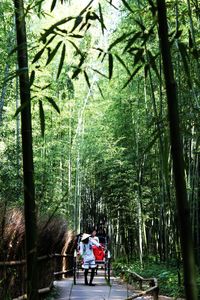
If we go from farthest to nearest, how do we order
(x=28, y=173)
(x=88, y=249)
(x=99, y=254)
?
(x=99, y=254) < (x=88, y=249) < (x=28, y=173)

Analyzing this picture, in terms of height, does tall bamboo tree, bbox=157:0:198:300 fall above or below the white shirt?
above

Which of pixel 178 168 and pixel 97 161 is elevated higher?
pixel 97 161

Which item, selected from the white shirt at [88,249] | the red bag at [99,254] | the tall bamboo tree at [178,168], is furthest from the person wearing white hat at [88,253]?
the tall bamboo tree at [178,168]

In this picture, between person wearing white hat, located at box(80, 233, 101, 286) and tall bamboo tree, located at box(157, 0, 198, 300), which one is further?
person wearing white hat, located at box(80, 233, 101, 286)

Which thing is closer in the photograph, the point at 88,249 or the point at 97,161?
the point at 88,249

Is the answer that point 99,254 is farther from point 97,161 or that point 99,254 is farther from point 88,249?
point 97,161

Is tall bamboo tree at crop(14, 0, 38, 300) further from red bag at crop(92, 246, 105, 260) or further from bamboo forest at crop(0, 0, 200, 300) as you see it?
red bag at crop(92, 246, 105, 260)

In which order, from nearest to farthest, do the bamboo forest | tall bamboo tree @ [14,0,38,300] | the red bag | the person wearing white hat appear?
tall bamboo tree @ [14,0,38,300]
the bamboo forest
the person wearing white hat
the red bag

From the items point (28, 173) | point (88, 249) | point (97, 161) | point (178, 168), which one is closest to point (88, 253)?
point (88, 249)

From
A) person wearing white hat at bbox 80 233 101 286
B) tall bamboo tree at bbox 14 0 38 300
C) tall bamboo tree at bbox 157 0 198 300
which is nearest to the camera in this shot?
tall bamboo tree at bbox 157 0 198 300

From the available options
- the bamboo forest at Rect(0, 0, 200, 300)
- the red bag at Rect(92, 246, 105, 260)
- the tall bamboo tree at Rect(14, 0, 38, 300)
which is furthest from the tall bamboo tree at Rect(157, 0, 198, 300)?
the red bag at Rect(92, 246, 105, 260)

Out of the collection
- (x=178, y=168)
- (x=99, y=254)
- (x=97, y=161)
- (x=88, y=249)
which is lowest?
(x=99, y=254)

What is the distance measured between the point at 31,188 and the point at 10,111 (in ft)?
38.5

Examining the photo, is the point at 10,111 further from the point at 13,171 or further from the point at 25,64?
the point at 25,64
